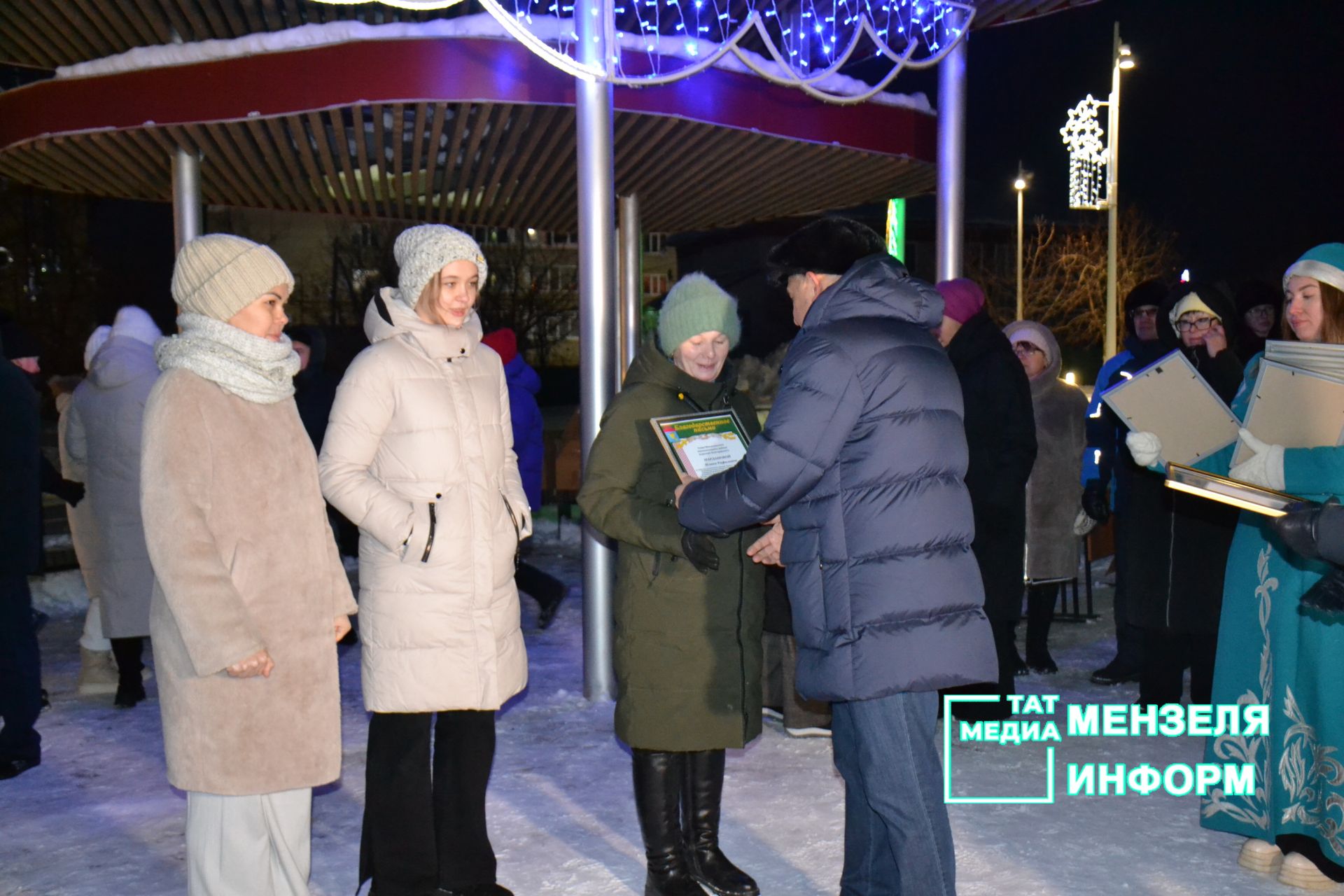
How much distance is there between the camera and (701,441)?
3795 millimetres

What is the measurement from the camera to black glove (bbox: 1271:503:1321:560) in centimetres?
337

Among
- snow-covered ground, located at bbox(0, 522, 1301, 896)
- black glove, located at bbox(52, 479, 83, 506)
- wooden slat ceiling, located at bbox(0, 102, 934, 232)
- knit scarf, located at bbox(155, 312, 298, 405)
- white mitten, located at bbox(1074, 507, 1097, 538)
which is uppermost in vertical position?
wooden slat ceiling, located at bbox(0, 102, 934, 232)

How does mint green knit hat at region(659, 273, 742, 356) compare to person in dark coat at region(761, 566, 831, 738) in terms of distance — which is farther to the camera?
person in dark coat at region(761, 566, 831, 738)

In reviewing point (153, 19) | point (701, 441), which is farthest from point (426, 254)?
point (153, 19)

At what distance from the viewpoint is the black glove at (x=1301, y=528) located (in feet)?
11.1

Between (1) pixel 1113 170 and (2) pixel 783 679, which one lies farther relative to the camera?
(1) pixel 1113 170

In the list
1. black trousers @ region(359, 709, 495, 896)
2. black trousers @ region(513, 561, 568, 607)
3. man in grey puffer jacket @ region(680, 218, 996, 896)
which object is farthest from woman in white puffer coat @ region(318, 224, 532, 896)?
black trousers @ region(513, 561, 568, 607)

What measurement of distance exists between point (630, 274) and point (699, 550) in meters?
8.14

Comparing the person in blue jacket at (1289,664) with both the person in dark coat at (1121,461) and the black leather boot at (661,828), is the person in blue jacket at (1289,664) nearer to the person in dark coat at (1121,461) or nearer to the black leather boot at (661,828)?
the black leather boot at (661,828)

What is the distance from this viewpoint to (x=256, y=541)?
3.09m

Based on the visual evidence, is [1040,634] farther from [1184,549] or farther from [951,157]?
[951,157]

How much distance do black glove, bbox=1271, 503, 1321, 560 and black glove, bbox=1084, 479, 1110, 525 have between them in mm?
3077

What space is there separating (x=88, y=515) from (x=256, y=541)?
3928 mm

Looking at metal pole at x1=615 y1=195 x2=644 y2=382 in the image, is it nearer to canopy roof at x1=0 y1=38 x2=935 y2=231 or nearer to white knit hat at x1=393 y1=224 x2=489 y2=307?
canopy roof at x1=0 y1=38 x2=935 y2=231
